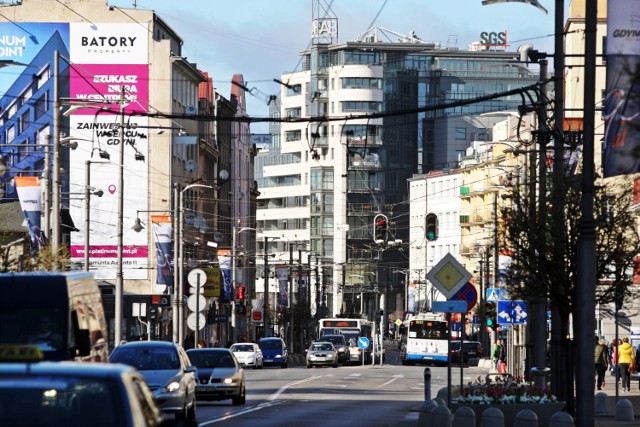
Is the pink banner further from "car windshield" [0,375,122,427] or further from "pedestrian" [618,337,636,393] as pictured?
"car windshield" [0,375,122,427]

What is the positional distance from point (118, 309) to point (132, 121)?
45972 mm

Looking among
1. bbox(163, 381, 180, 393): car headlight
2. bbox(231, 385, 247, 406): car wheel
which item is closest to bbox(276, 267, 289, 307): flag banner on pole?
bbox(231, 385, 247, 406): car wheel

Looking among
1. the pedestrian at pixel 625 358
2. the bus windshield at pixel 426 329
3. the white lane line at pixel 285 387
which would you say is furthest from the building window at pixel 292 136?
the pedestrian at pixel 625 358

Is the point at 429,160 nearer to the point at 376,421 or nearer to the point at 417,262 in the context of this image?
the point at 417,262

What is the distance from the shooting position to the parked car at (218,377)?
37.8 m

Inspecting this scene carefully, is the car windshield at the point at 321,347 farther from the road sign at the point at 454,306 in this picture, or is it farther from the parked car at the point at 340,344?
the road sign at the point at 454,306

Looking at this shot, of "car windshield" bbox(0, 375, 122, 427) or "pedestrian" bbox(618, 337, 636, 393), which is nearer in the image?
"car windshield" bbox(0, 375, 122, 427)

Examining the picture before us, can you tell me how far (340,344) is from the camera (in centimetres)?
9819

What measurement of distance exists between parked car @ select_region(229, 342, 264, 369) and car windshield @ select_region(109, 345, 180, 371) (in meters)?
49.6

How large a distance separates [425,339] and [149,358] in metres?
65.2

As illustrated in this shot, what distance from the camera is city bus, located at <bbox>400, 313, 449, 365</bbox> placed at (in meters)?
93.8

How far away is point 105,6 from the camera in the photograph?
94250 millimetres

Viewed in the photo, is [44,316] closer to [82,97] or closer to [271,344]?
[271,344]

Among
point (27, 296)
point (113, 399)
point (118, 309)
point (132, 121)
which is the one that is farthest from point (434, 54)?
point (113, 399)
